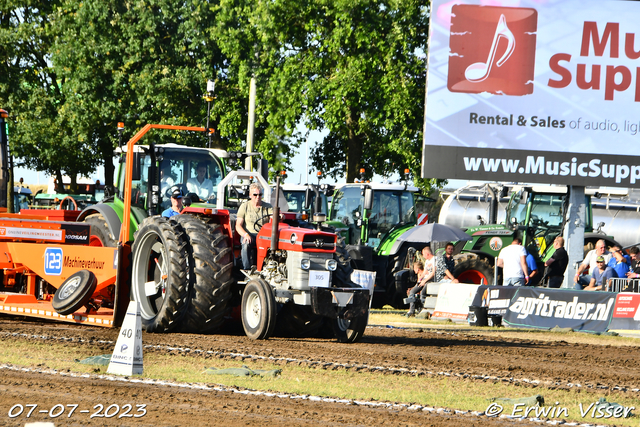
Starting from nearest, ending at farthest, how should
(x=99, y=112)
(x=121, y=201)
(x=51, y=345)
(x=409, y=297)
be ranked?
(x=51, y=345)
(x=121, y=201)
(x=409, y=297)
(x=99, y=112)

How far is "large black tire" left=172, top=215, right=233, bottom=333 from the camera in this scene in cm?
1012

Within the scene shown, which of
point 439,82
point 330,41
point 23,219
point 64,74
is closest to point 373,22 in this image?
point 330,41

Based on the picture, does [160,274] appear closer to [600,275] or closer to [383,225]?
[383,225]

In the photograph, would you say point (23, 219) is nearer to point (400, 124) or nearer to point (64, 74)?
point (400, 124)

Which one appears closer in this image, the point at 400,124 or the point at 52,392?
the point at 52,392

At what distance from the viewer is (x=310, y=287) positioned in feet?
32.6

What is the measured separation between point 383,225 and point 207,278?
9174 mm

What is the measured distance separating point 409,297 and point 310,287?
24.2 ft

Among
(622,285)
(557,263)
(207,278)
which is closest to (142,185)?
(207,278)

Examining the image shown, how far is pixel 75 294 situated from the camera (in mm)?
10391

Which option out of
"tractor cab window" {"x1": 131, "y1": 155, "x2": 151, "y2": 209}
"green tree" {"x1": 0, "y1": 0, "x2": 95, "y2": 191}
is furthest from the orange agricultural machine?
"green tree" {"x1": 0, "y1": 0, "x2": 95, "y2": 191}

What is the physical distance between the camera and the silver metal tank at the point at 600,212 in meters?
25.2

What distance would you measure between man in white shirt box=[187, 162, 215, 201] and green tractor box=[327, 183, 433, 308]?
5.56 meters

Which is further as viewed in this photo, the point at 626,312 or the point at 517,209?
the point at 517,209
